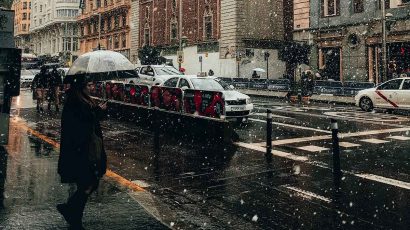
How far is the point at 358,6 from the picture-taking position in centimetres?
3338

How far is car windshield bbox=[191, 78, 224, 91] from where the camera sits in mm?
16500

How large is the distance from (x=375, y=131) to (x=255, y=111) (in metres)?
7.01

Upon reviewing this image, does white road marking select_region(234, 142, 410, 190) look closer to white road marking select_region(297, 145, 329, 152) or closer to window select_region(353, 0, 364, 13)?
white road marking select_region(297, 145, 329, 152)

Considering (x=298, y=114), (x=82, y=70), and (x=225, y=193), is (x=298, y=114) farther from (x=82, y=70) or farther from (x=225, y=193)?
(x=82, y=70)

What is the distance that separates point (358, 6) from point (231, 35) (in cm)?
1313

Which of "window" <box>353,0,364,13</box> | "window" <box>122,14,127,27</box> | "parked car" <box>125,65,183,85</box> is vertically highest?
"window" <box>122,14,127,27</box>

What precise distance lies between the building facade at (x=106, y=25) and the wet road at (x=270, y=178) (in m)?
50.7

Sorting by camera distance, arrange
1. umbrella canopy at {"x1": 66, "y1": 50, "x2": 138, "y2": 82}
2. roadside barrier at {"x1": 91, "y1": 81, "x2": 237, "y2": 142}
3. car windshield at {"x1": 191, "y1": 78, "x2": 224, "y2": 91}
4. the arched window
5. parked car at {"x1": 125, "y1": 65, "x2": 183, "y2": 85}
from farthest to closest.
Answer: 1. the arched window
2. parked car at {"x1": 125, "y1": 65, "x2": 183, "y2": 85}
3. car windshield at {"x1": 191, "y1": 78, "x2": 224, "y2": 91}
4. roadside barrier at {"x1": 91, "y1": 81, "x2": 237, "y2": 142}
5. umbrella canopy at {"x1": 66, "y1": 50, "x2": 138, "y2": 82}

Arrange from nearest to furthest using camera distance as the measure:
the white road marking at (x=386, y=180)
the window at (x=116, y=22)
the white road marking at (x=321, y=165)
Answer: the white road marking at (x=386, y=180) → the white road marking at (x=321, y=165) → the window at (x=116, y=22)

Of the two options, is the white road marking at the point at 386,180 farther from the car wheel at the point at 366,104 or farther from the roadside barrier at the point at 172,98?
the car wheel at the point at 366,104

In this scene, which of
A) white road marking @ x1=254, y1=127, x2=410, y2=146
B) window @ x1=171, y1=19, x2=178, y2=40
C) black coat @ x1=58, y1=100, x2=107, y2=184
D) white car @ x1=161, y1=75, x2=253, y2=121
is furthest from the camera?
Answer: window @ x1=171, y1=19, x2=178, y2=40

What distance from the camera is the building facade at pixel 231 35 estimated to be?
42844 mm

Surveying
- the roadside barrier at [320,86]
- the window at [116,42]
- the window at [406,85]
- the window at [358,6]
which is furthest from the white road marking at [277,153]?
the window at [116,42]

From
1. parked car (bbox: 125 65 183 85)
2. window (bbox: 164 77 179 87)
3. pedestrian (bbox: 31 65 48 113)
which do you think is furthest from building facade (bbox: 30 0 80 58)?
window (bbox: 164 77 179 87)
